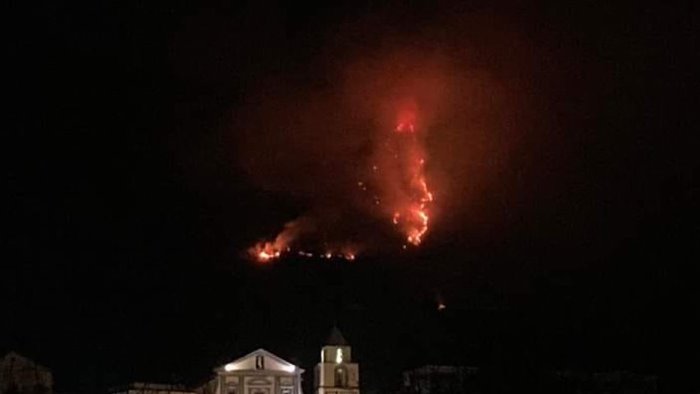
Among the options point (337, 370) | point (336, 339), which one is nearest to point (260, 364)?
point (337, 370)

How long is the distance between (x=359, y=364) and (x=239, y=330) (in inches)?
226

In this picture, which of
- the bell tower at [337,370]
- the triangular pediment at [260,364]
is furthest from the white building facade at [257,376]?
the bell tower at [337,370]

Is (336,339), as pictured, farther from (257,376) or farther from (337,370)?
(257,376)

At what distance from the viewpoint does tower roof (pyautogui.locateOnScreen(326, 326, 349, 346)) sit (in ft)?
165

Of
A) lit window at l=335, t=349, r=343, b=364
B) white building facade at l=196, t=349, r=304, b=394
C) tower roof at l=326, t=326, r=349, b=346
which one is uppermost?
tower roof at l=326, t=326, r=349, b=346

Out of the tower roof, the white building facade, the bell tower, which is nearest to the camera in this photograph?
the white building facade

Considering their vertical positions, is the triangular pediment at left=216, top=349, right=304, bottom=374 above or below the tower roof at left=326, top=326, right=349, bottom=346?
below

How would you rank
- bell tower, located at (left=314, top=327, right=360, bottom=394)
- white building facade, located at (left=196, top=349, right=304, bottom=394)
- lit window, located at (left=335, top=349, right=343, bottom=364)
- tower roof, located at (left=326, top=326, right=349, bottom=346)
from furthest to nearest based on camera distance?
tower roof, located at (left=326, top=326, right=349, bottom=346) → lit window, located at (left=335, top=349, right=343, bottom=364) → bell tower, located at (left=314, top=327, right=360, bottom=394) → white building facade, located at (left=196, top=349, right=304, bottom=394)

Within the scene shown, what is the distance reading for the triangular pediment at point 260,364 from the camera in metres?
48.8

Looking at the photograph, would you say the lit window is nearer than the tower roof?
Yes

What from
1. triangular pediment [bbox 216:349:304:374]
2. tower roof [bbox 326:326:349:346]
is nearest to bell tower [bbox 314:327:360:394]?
tower roof [bbox 326:326:349:346]

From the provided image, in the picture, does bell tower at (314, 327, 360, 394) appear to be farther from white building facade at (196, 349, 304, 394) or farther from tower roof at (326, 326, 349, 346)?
white building facade at (196, 349, 304, 394)

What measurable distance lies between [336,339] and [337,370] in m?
1.36

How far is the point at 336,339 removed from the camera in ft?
166
